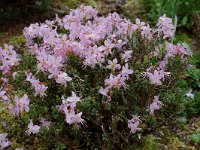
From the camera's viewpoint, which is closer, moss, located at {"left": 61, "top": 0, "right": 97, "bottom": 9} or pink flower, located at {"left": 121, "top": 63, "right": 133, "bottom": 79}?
pink flower, located at {"left": 121, "top": 63, "right": 133, "bottom": 79}

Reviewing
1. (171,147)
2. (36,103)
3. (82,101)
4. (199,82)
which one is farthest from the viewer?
(199,82)

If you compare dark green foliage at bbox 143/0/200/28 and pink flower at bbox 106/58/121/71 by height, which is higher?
pink flower at bbox 106/58/121/71

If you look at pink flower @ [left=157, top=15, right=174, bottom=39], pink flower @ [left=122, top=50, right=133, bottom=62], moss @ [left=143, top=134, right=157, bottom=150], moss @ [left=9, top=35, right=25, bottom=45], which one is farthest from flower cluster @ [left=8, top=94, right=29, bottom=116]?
moss @ [left=9, top=35, right=25, bottom=45]

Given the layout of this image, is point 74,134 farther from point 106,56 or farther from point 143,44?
point 143,44

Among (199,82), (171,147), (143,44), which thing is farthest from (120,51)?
(199,82)

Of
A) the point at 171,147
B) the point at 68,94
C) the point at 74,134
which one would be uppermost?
the point at 68,94

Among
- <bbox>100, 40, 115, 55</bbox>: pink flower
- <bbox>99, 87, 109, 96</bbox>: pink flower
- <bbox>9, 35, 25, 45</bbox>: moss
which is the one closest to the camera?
<bbox>99, 87, 109, 96</bbox>: pink flower

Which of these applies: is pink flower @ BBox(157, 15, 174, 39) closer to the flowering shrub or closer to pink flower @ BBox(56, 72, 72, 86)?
the flowering shrub

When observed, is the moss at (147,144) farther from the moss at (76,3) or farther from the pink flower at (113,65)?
the moss at (76,3)
